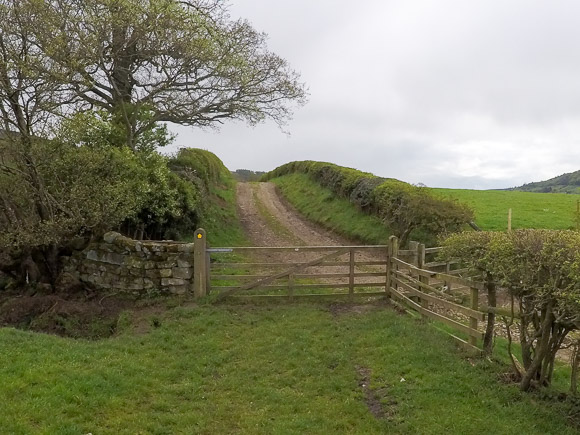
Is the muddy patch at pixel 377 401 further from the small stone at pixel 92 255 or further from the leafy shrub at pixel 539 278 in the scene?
the small stone at pixel 92 255

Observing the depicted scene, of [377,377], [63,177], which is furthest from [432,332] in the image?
[63,177]

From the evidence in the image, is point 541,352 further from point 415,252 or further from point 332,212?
point 332,212

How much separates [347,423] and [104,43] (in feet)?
53.0

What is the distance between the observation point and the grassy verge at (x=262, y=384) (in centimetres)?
572

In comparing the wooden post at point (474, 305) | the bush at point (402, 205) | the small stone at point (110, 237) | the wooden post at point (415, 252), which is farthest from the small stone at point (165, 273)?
the bush at point (402, 205)

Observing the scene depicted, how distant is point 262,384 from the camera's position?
7.07m

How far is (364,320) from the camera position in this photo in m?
9.91

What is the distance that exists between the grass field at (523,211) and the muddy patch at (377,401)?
1173cm

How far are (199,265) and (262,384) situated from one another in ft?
15.3

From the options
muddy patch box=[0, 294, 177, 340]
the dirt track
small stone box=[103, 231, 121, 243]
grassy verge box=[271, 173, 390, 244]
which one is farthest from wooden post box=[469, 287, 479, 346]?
the dirt track

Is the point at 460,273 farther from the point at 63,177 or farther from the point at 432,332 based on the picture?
the point at 63,177

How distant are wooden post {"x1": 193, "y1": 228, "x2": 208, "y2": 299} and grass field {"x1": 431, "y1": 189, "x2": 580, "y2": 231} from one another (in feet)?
34.2

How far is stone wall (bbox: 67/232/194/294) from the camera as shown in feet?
37.4

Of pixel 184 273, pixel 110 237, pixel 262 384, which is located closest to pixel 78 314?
pixel 110 237
